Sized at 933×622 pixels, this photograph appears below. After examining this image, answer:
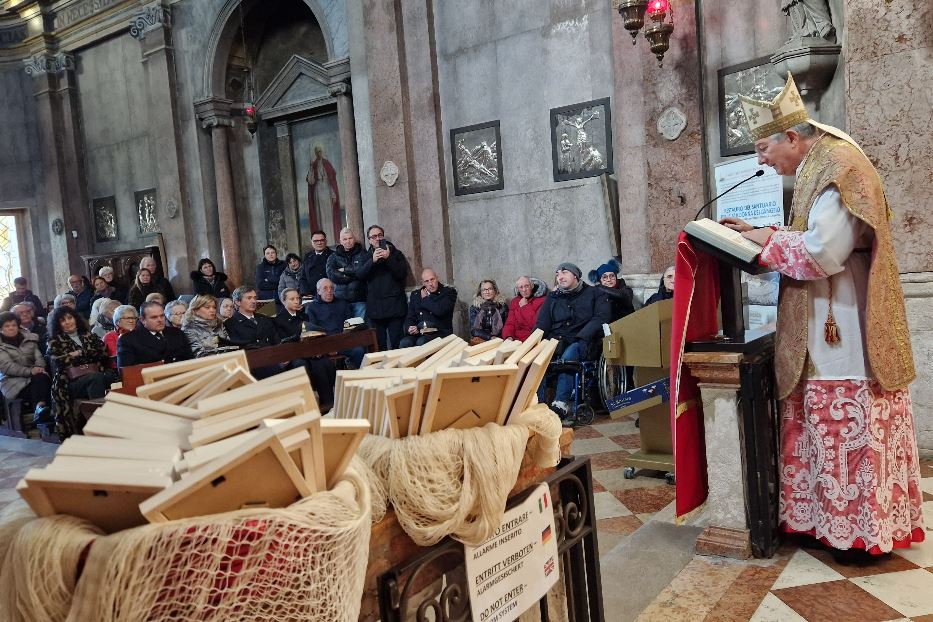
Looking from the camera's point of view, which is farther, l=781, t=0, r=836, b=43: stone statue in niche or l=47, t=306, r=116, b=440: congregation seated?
l=47, t=306, r=116, b=440: congregation seated

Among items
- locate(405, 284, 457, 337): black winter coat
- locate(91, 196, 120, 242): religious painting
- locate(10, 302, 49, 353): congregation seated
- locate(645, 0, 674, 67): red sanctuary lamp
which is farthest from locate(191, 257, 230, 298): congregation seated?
locate(645, 0, 674, 67): red sanctuary lamp

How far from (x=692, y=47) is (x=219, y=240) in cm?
823

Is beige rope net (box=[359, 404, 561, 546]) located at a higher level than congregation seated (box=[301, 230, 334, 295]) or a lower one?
lower

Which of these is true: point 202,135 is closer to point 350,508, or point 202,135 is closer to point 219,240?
point 219,240

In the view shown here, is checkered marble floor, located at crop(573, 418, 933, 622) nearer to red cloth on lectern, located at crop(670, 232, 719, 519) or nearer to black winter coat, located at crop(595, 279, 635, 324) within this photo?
red cloth on lectern, located at crop(670, 232, 719, 519)

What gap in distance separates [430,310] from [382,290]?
2.49 ft

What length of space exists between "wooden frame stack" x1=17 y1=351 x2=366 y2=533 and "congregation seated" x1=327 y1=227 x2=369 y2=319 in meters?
6.93

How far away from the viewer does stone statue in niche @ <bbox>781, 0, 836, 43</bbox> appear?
16.4ft

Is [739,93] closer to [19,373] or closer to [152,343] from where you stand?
[152,343]

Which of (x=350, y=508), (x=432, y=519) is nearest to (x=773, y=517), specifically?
(x=432, y=519)

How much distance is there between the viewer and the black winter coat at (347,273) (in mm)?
8234

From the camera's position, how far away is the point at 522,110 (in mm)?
8039

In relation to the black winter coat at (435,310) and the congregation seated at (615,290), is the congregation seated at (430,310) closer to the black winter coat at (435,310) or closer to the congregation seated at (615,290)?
the black winter coat at (435,310)

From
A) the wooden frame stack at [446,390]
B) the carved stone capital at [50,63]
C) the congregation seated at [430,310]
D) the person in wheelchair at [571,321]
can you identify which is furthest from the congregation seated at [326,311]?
the carved stone capital at [50,63]
